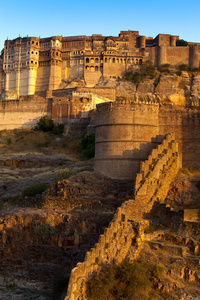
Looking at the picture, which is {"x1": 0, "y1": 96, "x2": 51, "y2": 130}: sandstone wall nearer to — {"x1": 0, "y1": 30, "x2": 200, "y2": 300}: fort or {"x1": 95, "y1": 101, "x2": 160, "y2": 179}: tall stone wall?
{"x1": 0, "y1": 30, "x2": 200, "y2": 300}: fort

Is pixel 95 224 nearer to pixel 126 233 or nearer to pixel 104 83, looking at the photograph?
pixel 126 233

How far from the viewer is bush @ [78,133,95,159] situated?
29328mm

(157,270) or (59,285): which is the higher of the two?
(157,270)

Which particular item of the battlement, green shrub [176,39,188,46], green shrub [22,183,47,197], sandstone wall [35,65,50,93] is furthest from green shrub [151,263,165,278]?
green shrub [176,39,188,46]

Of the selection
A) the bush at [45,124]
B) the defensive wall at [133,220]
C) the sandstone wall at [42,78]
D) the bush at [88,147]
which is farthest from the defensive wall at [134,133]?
the sandstone wall at [42,78]

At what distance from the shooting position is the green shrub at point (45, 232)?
15617mm

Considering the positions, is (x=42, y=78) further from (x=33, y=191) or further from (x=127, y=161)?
(x=127, y=161)

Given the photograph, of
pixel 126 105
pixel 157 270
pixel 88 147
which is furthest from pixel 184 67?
pixel 157 270

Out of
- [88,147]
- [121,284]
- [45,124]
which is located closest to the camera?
[121,284]

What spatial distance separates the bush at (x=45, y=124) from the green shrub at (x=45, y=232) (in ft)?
86.2

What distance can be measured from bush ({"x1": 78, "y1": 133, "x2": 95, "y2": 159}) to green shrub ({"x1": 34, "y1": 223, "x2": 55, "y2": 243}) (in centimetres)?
→ 1342

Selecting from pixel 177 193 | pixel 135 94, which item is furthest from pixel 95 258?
pixel 135 94

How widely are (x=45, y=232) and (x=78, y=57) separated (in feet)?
155

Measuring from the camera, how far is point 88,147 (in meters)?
31.1
